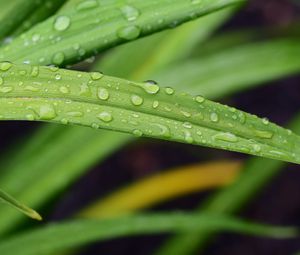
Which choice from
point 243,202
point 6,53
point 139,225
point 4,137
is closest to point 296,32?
point 243,202

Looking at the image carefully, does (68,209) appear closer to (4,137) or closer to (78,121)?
(4,137)

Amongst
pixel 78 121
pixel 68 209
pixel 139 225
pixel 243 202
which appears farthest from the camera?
pixel 68 209

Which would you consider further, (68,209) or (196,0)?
(68,209)

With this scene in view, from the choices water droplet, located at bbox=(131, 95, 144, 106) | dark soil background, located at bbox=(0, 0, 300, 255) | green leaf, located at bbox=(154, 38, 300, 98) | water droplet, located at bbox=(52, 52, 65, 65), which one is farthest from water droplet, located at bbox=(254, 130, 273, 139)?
dark soil background, located at bbox=(0, 0, 300, 255)

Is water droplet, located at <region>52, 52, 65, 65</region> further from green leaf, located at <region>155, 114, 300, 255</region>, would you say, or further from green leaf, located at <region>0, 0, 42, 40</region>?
green leaf, located at <region>155, 114, 300, 255</region>

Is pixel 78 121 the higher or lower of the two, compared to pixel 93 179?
lower

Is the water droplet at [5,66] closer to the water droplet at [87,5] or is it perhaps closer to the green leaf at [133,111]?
the green leaf at [133,111]

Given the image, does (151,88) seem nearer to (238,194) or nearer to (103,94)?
(103,94)

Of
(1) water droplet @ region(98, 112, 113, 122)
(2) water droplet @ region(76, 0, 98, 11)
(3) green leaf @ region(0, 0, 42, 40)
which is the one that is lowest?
(1) water droplet @ region(98, 112, 113, 122)
